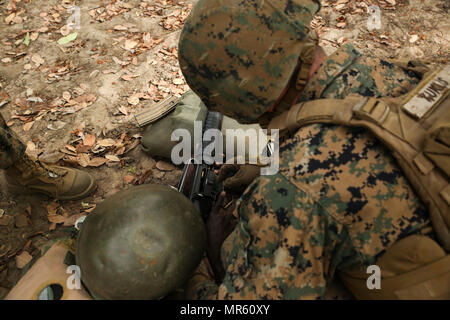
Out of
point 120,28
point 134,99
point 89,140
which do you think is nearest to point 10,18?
point 120,28

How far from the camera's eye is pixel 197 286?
2109 millimetres

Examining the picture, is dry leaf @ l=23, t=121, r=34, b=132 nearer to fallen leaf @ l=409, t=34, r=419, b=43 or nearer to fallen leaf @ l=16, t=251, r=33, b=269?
fallen leaf @ l=16, t=251, r=33, b=269

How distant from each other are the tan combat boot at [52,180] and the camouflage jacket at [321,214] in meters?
2.05

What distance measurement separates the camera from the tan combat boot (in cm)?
277

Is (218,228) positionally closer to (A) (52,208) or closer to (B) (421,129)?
(B) (421,129)

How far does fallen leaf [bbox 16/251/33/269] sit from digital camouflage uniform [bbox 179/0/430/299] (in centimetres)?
202

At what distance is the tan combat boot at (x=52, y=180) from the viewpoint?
277 centimetres

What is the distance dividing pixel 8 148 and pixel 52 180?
1.69 ft

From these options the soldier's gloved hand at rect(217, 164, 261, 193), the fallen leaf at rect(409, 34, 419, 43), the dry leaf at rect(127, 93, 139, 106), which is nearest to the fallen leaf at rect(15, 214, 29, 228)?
the dry leaf at rect(127, 93, 139, 106)

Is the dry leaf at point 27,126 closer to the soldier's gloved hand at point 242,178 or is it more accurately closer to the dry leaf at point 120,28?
the dry leaf at point 120,28

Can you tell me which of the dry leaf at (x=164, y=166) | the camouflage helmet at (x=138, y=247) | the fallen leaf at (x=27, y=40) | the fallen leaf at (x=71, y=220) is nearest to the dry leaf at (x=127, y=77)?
the dry leaf at (x=164, y=166)

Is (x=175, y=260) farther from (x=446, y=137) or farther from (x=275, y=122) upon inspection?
(x=446, y=137)

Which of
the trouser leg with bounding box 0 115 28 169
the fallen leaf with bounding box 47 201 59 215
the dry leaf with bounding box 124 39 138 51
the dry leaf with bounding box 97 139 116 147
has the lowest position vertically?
the fallen leaf with bounding box 47 201 59 215

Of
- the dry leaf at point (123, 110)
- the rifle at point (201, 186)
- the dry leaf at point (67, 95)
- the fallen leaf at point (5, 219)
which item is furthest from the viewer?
the dry leaf at point (67, 95)
